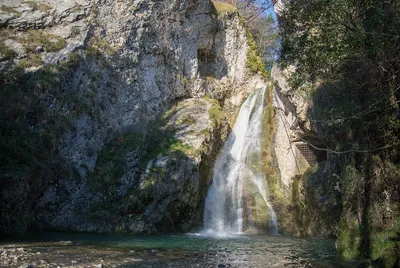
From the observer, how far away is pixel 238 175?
2289 centimetres

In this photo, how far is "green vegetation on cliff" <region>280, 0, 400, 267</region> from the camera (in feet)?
27.5

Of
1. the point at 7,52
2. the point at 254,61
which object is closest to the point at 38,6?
the point at 7,52

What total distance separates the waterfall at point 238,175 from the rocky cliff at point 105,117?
847mm

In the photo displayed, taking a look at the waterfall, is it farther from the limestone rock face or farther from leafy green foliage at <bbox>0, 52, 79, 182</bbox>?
leafy green foliage at <bbox>0, 52, 79, 182</bbox>

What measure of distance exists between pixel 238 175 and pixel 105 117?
26.4 ft

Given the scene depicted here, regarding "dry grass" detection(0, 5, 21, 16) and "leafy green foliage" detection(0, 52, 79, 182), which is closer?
"leafy green foliage" detection(0, 52, 79, 182)

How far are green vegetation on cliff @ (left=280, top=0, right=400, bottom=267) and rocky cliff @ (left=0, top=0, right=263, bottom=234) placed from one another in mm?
10519

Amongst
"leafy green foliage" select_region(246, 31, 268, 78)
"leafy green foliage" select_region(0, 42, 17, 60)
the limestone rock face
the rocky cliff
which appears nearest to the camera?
the rocky cliff

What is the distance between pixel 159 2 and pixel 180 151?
34.7 feet

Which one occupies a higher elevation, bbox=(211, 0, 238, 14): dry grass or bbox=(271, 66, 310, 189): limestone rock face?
bbox=(211, 0, 238, 14): dry grass

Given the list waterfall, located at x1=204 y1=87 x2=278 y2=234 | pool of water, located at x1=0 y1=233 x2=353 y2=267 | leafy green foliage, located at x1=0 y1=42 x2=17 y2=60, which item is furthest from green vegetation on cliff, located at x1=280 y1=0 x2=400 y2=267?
leafy green foliage, located at x1=0 y1=42 x2=17 y2=60

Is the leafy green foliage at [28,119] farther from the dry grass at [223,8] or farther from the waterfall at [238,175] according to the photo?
the dry grass at [223,8]

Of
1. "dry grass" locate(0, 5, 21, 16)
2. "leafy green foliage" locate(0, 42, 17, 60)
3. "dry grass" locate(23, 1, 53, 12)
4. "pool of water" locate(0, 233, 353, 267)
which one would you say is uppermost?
"dry grass" locate(23, 1, 53, 12)

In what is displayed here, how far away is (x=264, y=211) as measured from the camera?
20.8 m
